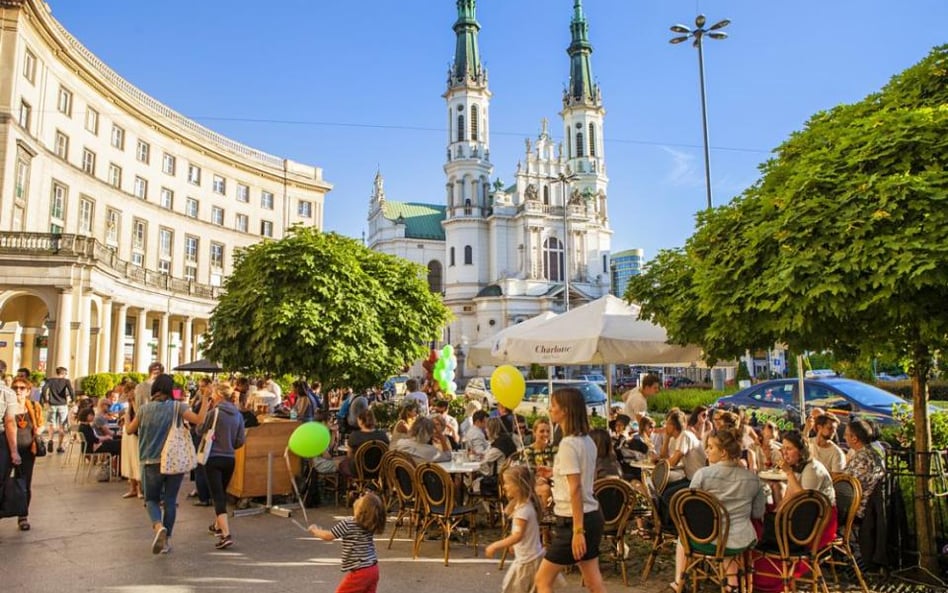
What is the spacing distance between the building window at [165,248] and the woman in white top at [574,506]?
48.9 meters

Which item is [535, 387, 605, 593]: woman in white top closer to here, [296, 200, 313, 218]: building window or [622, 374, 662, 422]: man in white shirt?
[622, 374, 662, 422]: man in white shirt

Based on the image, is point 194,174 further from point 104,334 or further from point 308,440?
point 308,440

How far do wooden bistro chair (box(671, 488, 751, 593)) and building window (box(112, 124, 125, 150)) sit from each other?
1860 inches

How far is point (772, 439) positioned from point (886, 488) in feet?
9.79

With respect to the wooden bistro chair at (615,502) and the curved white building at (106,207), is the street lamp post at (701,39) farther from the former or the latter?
the curved white building at (106,207)

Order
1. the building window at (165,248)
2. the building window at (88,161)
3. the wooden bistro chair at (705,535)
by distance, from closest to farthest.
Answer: the wooden bistro chair at (705,535) → the building window at (88,161) → the building window at (165,248)

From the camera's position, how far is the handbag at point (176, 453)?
7109mm

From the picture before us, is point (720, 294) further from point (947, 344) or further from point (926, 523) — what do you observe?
point (926, 523)

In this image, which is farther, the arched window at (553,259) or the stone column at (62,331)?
the arched window at (553,259)

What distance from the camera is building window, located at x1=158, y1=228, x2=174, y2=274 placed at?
154 ft

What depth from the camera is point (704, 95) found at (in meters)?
19.0

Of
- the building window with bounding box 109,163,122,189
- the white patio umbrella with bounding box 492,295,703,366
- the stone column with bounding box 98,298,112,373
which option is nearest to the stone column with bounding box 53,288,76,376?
the stone column with bounding box 98,298,112,373

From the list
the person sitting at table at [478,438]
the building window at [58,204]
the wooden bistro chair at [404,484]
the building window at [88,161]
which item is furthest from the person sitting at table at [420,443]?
the building window at [88,161]

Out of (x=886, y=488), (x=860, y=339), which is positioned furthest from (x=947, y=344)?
(x=886, y=488)
